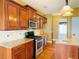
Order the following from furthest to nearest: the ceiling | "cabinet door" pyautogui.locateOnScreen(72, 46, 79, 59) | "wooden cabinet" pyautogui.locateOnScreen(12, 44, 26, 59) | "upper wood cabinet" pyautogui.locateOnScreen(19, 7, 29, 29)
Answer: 1. the ceiling
2. "upper wood cabinet" pyautogui.locateOnScreen(19, 7, 29, 29)
3. "cabinet door" pyautogui.locateOnScreen(72, 46, 79, 59)
4. "wooden cabinet" pyautogui.locateOnScreen(12, 44, 26, 59)

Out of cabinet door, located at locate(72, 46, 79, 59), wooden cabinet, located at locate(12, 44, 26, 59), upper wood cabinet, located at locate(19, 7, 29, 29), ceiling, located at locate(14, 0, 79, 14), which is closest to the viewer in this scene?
wooden cabinet, located at locate(12, 44, 26, 59)

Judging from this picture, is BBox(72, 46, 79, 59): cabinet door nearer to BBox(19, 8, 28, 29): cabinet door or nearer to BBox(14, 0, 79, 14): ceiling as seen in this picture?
BBox(19, 8, 28, 29): cabinet door

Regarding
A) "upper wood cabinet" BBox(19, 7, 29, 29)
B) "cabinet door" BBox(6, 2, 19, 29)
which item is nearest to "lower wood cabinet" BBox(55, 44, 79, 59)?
"upper wood cabinet" BBox(19, 7, 29, 29)

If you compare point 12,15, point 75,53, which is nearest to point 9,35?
point 12,15

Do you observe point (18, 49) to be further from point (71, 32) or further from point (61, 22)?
point (61, 22)

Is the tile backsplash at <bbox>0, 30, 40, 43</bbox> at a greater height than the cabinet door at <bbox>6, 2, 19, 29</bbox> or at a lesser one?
lesser

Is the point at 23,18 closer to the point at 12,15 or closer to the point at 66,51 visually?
the point at 12,15

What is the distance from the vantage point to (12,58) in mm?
2572

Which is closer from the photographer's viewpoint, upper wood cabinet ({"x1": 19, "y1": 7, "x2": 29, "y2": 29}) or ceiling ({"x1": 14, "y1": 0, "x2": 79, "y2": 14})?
upper wood cabinet ({"x1": 19, "y1": 7, "x2": 29, "y2": 29})

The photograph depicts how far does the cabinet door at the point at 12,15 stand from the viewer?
2.75 metres

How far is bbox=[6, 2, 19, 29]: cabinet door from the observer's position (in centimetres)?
275

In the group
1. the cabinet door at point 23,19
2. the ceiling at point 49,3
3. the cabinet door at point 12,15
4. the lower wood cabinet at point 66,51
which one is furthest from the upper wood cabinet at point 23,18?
the lower wood cabinet at point 66,51

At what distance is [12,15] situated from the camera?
9.68ft

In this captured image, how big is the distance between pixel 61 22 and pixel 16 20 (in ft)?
17.1
